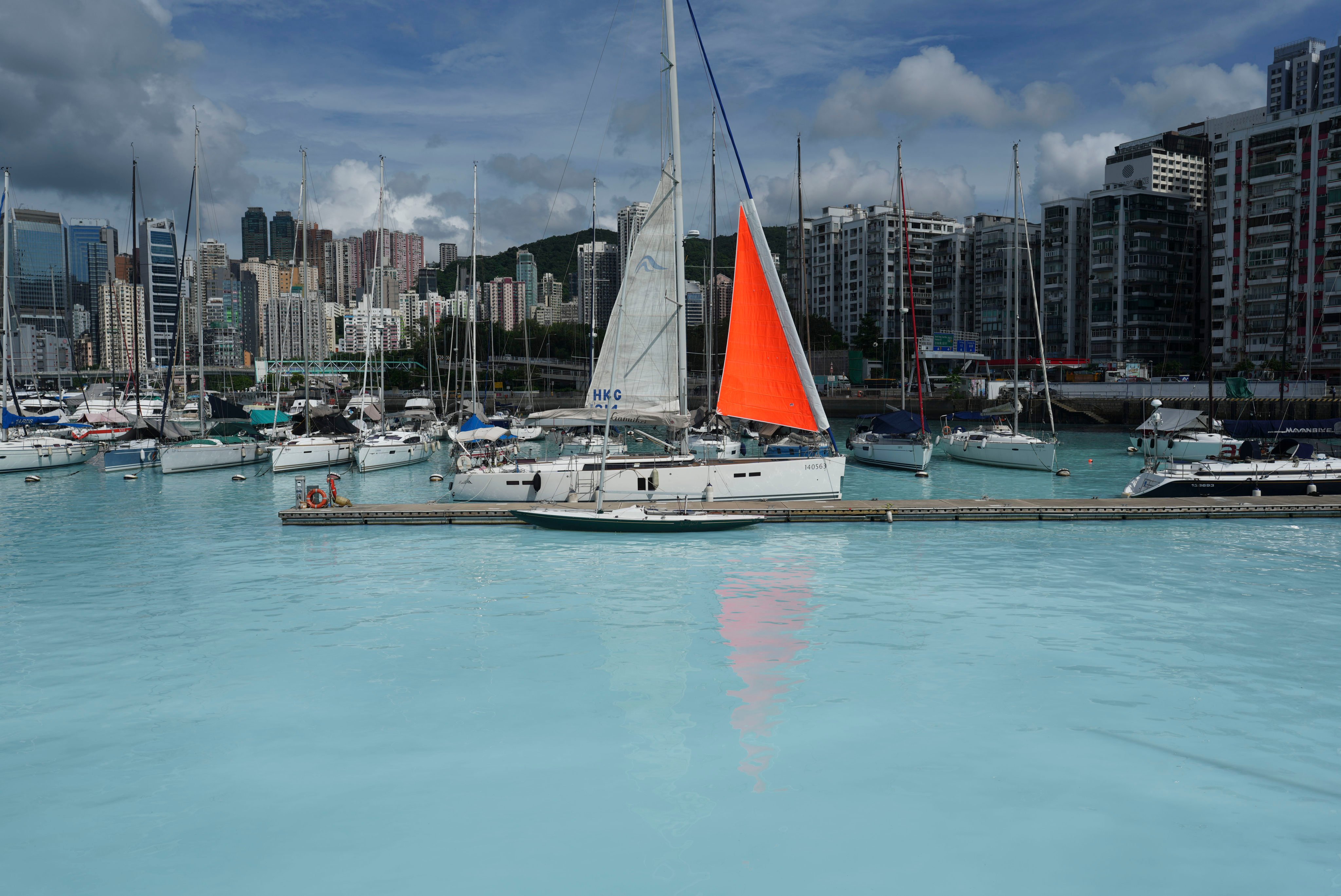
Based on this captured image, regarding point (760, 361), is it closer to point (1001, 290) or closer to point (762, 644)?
point (762, 644)

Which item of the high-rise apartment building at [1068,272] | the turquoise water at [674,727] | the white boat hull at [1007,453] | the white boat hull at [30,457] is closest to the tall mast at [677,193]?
the turquoise water at [674,727]

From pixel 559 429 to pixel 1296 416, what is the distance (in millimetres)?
54482

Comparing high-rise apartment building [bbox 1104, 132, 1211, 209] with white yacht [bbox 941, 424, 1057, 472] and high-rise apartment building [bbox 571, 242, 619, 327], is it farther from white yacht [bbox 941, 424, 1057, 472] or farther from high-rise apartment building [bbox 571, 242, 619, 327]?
white yacht [bbox 941, 424, 1057, 472]

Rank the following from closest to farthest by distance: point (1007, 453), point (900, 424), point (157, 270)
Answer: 1. point (900, 424)
2. point (1007, 453)
3. point (157, 270)

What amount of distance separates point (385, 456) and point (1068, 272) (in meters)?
109

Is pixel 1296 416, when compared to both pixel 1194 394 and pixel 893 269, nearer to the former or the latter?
pixel 1194 394

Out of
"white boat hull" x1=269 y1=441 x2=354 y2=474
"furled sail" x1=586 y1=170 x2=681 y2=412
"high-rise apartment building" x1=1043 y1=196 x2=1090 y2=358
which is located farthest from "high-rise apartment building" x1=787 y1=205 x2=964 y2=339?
"furled sail" x1=586 y1=170 x2=681 y2=412

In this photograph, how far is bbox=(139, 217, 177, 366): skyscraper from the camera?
84625mm

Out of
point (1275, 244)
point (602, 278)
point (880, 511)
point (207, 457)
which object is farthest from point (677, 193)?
point (602, 278)

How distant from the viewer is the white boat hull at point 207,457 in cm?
4531

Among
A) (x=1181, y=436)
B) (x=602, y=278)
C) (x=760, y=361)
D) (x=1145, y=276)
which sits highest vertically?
(x=602, y=278)

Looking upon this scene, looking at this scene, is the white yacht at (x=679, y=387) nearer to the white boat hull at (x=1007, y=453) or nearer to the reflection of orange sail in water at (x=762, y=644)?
the reflection of orange sail in water at (x=762, y=644)

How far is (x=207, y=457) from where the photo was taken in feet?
154

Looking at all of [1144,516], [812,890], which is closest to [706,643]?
[812,890]
